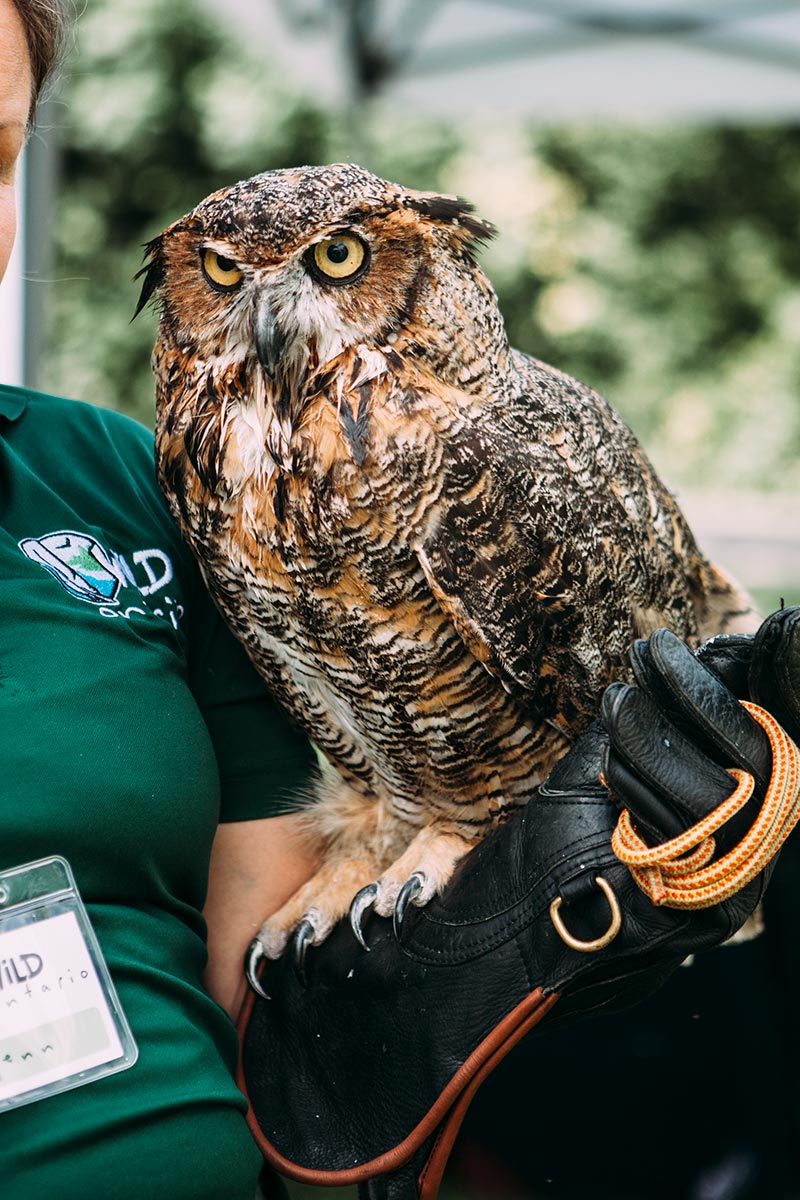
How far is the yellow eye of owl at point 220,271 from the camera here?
1390 mm

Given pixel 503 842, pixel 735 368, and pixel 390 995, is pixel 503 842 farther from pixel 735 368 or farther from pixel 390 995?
pixel 735 368

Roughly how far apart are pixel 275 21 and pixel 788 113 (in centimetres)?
223

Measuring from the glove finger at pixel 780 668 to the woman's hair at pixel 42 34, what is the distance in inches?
41.1

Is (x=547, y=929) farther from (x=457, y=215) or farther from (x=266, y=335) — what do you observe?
(x=457, y=215)

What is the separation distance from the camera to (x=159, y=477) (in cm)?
149

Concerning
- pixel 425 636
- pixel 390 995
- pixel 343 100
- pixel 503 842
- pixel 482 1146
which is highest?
pixel 343 100

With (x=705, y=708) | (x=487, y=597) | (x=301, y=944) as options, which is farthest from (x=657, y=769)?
(x=301, y=944)

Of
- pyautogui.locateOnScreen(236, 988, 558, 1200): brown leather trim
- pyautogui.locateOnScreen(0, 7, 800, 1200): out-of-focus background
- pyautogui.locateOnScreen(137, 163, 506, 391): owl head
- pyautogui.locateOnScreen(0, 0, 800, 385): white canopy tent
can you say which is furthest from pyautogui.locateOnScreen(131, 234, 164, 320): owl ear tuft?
pyautogui.locateOnScreen(0, 7, 800, 1200): out-of-focus background

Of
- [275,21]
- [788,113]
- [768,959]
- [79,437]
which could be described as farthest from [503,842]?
[788,113]

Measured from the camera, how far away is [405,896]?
1498 millimetres

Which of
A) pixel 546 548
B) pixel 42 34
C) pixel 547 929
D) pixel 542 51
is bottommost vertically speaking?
pixel 547 929

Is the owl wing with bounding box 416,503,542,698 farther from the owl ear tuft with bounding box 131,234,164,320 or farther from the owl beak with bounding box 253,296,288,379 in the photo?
the owl ear tuft with bounding box 131,234,164,320

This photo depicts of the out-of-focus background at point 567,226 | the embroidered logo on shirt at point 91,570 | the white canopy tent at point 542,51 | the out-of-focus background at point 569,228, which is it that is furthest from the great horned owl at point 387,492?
the out-of-focus background at point 567,226

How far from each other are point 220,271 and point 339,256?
0.15 metres
